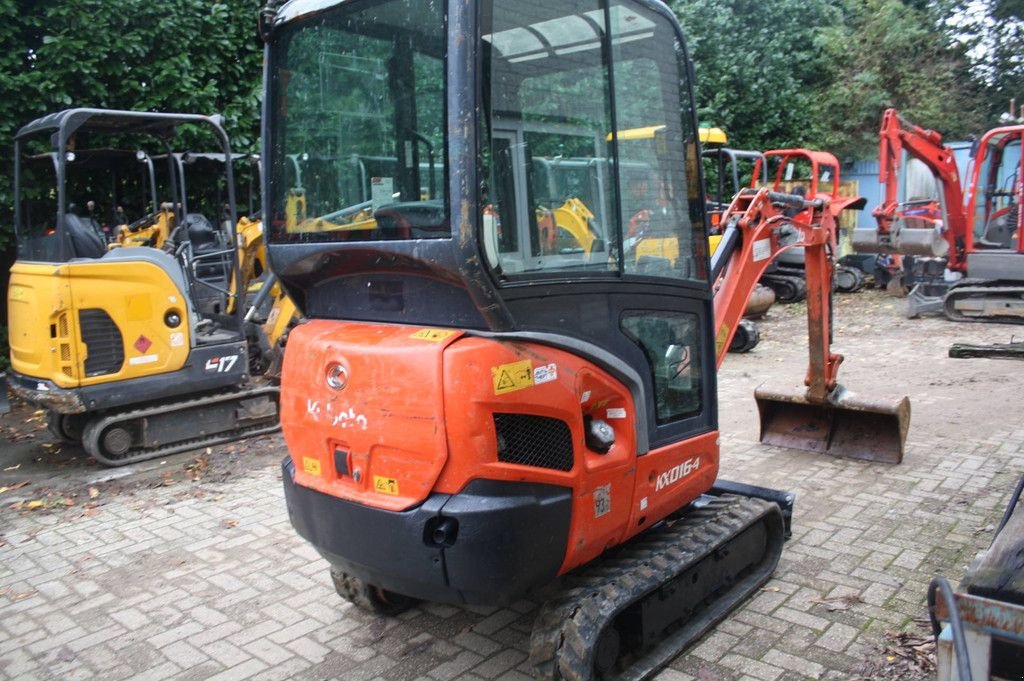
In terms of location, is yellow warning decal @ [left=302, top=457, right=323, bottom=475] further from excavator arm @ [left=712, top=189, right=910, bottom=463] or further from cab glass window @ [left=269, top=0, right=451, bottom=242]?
excavator arm @ [left=712, top=189, right=910, bottom=463]

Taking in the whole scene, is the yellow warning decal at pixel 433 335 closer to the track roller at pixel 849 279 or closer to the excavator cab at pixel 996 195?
the excavator cab at pixel 996 195

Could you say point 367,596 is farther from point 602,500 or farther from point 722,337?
point 722,337

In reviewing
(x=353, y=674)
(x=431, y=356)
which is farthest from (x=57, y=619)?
(x=431, y=356)

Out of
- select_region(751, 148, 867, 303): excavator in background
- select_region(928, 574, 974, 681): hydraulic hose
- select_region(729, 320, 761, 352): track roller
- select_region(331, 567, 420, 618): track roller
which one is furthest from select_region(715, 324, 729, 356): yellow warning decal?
select_region(751, 148, 867, 303): excavator in background

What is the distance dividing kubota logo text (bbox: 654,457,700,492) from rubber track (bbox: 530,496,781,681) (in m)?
0.28

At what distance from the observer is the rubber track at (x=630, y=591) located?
309 cm

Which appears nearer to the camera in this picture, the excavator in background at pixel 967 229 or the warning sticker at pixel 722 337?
the warning sticker at pixel 722 337

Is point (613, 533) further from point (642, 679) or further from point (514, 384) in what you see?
point (514, 384)

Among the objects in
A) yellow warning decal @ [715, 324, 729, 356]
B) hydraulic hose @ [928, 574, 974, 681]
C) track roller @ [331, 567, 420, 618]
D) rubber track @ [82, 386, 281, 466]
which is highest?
yellow warning decal @ [715, 324, 729, 356]

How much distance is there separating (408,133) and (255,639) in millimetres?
2427

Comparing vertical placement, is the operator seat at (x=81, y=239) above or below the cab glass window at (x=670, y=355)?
above

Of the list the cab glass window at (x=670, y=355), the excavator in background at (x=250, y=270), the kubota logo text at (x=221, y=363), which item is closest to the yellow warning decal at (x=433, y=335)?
the cab glass window at (x=670, y=355)

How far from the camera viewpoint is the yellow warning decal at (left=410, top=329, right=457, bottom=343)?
2.92 m

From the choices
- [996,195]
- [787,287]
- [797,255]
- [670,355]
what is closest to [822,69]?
[797,255]
